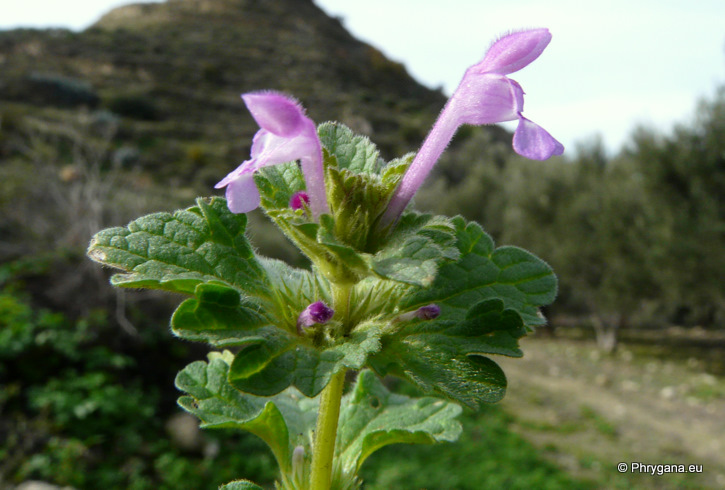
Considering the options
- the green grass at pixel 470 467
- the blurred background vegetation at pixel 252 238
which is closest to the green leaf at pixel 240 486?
the blurred background vegetation at pixel 252 238

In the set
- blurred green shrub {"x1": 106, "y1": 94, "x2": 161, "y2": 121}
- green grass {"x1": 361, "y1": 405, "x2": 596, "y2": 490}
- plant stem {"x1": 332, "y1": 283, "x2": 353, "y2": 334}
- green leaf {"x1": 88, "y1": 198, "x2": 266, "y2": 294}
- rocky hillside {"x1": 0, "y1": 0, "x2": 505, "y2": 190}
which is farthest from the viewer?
blurred green shrub {"x1": 106, "y1": 94, "x2": 161, "y2": 121}

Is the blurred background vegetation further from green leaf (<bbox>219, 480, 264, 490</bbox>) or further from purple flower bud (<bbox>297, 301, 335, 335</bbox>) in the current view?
purple flower bud (<bbox>297, 301, 335, 335</bbox>)

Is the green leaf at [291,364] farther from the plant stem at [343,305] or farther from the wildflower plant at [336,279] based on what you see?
the plant stem at [343,305]

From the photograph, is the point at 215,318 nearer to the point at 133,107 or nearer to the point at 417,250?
the point at 417,250

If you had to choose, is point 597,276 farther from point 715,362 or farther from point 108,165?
point 108,165

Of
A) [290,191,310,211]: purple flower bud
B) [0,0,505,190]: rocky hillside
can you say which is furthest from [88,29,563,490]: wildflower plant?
[0,0,505,190]: rocky hillside
